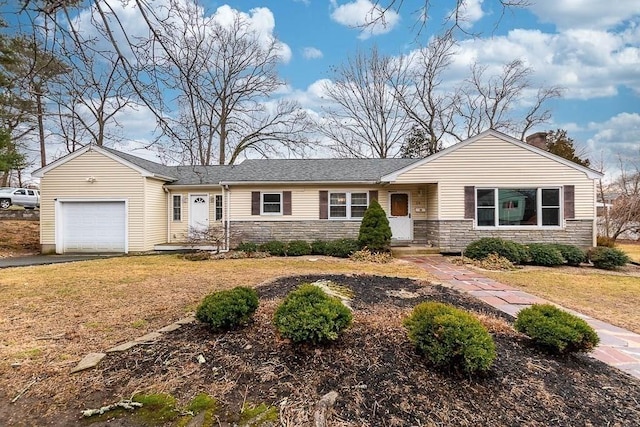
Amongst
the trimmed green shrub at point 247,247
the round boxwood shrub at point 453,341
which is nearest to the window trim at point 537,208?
the trimmed green shrub at point 247,247

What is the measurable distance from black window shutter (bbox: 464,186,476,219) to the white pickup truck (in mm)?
26631

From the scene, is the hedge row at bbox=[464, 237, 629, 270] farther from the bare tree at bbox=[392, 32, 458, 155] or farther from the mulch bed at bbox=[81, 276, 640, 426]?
the bare tree at bbox=[392, 32, 458, 155]

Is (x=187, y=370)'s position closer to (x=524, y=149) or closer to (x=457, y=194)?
(x=457, y=194)

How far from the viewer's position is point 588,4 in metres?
3.68

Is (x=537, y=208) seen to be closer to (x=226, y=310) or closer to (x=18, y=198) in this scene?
(x=226, y=310)

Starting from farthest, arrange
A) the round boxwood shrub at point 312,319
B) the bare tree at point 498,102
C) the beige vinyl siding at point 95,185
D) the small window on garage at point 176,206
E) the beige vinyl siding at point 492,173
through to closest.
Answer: the bare tree at point 498,102 < the small window on garage at point 176,206 < the beige vinyl siding at point 95,185 < the beige vinyl siding at point 492,173 < the round boxwood shrub at point 312,319

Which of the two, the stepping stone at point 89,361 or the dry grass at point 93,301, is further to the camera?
the dry grass at point 93,301

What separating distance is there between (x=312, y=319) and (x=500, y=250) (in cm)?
979

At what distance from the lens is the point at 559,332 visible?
2963mm

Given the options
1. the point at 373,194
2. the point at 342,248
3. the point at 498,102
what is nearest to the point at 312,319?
the point at 342,248

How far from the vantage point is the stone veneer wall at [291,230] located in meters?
13.5

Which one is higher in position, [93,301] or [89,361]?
[89,361]

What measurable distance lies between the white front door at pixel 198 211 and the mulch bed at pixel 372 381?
38.0 ft

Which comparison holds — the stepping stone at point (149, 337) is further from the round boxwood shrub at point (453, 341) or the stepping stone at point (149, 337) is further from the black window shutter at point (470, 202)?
the black window shutter at point (470, 202)
